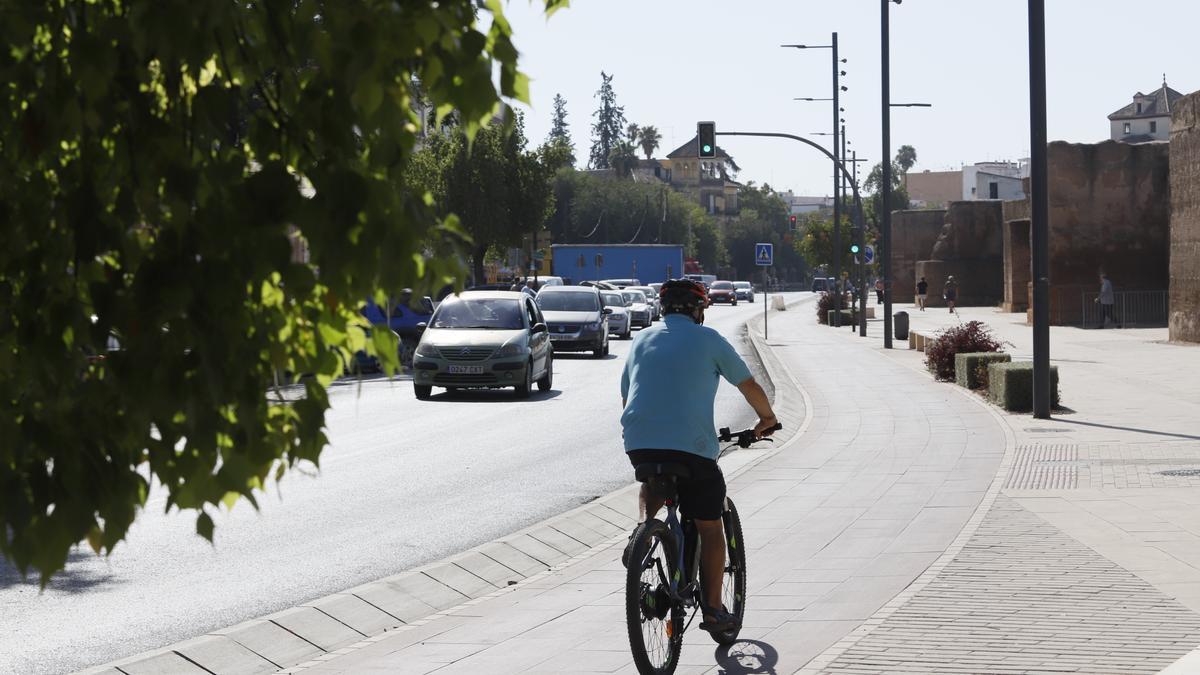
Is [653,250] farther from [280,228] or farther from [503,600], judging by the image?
[280,228]

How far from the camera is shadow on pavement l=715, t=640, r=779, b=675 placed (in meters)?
6.80

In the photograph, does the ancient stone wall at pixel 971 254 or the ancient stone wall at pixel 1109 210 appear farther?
the ancient stone wall at pixel 971 254

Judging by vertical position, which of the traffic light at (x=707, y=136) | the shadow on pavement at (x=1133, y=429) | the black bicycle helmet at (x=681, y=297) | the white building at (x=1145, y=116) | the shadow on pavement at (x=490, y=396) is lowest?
the shadow on pavement at (x=490, y=396)

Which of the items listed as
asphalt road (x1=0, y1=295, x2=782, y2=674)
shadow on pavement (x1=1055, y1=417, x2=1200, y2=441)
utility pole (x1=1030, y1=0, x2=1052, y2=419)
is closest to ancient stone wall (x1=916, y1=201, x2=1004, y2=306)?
asphalt road (x1=0, y1=295, x2=782, y2=674)

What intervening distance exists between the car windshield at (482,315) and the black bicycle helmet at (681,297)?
17.5 metres

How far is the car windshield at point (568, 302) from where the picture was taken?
3700 centimetres

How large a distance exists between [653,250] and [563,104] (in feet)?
274

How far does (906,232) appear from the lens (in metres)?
82.9

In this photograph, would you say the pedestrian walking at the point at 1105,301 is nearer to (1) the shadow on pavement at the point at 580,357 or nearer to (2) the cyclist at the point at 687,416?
(1) the shadow on pavement at the point at 580,357

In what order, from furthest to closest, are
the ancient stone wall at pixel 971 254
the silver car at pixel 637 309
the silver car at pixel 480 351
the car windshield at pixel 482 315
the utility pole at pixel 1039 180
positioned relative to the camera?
the ancient stone wall at pixel 971 254 → the silver car at pixel 637 309 → the car windshield at pixel 482 315 → the silver car at pixel 480 351 → the utility pole at pixel 1039 180

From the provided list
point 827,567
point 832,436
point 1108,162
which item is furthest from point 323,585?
point 1108,162

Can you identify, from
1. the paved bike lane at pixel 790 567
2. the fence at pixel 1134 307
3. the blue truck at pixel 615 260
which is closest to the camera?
the paved bike lane at pixel 790 567

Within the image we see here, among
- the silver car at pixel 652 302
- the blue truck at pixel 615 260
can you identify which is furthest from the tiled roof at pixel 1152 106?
the silver car at pixel 652 302

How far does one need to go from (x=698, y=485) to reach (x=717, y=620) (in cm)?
60
